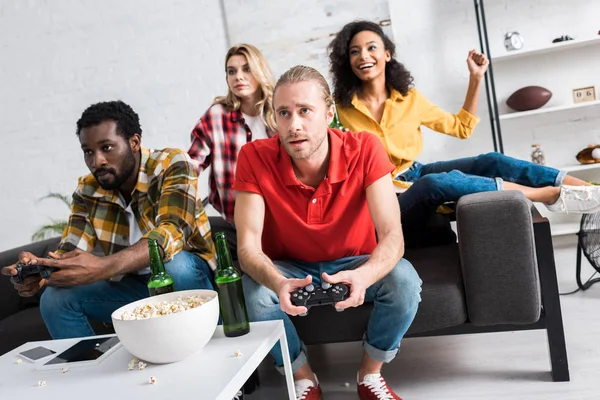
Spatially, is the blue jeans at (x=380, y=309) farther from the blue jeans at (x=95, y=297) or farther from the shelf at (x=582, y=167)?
the shelf at (x=582, y=167)

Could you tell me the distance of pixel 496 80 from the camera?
393cm

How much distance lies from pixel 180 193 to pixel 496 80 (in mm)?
2620

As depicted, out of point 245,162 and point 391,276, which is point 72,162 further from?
point 391,276

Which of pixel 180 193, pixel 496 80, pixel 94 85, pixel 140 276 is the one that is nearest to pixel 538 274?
pixel 180 193

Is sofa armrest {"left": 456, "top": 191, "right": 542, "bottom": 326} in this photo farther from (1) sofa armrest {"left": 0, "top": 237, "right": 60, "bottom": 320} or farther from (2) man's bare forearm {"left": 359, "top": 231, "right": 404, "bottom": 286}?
(1) sofa armrest {"left": 0, "top": 237, "right": 60, "bottom": 320}

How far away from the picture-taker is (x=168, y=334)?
4.03 feet

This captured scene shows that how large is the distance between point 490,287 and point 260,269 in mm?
695

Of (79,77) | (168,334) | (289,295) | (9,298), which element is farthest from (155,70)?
(168,334)

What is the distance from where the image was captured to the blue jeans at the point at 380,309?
1749 mm

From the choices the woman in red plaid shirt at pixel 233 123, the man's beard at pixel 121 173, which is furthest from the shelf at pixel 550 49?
the man's beard at pixel 121 173

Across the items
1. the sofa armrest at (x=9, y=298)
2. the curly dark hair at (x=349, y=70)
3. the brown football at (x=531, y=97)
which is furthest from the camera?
the brown football at (x=531, y=97)

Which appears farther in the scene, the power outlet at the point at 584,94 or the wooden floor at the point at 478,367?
the power outlet at the point at 584,94

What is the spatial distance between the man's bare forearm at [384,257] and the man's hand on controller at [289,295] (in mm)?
248

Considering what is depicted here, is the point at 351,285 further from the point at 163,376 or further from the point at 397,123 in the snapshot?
the point at 397,123
